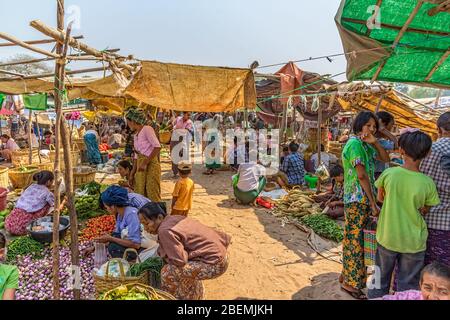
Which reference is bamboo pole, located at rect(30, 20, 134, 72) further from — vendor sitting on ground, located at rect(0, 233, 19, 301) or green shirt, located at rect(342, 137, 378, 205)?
green shirt, located at rect(342, 137, 378, 205)

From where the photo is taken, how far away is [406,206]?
103 inches

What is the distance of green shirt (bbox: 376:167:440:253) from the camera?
253 cm

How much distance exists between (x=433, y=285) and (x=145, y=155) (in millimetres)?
4340

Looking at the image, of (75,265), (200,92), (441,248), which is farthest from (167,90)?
(441,248)

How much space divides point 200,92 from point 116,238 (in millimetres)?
2319

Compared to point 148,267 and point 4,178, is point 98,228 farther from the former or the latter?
point 4,178

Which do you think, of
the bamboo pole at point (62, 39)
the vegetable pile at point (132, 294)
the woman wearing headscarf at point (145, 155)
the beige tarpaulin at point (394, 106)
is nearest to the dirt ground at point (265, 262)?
the vegetable pile at point (132, 294)

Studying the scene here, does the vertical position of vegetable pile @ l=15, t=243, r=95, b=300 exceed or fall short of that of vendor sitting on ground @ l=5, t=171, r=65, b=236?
it falls short

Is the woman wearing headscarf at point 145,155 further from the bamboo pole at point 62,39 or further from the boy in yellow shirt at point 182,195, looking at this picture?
the bamboo pole at point 62,39

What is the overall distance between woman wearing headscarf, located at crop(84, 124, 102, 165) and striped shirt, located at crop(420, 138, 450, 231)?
10.9 meters

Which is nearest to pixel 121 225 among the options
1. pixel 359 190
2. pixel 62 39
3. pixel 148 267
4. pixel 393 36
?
pixel 148 267

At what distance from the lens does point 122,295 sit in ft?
8.25

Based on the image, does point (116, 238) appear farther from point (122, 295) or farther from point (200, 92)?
point (200, 92)

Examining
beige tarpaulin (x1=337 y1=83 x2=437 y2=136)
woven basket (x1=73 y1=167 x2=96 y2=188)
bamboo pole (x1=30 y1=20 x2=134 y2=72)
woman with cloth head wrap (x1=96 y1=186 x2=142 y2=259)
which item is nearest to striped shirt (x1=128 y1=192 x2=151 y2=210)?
woman with cloth head wrap (x1=96 y1=186 x2=142 y2=259)
